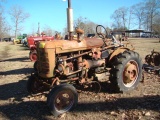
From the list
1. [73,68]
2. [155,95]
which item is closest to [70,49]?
[73,68]

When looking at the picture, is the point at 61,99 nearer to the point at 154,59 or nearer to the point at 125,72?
the point at 125,72

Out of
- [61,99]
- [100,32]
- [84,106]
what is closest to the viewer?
[61,99]

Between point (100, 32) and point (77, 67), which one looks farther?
point (100, 32)

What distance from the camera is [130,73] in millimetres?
6531

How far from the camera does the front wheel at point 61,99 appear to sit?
4883 millimetres

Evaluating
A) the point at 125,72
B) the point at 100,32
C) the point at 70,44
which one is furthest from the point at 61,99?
the point at 100,32

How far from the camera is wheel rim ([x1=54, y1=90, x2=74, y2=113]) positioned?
5055 millimetres

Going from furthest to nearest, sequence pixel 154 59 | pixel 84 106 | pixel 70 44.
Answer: pixel 154 59, pixel 70 44, pixel 84 106

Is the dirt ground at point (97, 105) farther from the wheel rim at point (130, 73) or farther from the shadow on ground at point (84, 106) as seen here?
the wheel rim at point (130, 73)

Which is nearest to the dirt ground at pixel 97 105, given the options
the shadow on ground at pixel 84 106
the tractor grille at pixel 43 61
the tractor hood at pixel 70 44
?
the shadow on ground at pixel 84 106

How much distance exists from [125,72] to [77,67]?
148cm

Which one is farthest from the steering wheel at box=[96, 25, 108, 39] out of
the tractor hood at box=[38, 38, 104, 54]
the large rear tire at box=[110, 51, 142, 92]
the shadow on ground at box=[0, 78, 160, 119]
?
the shadow on ground at box=[0, 78, 160, 119]

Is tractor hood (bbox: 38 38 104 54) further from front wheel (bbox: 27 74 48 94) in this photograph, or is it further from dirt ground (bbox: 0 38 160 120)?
dirt ground (bbox: 0 38 160 120)

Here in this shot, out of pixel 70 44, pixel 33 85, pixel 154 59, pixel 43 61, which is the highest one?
pixel 70 44
